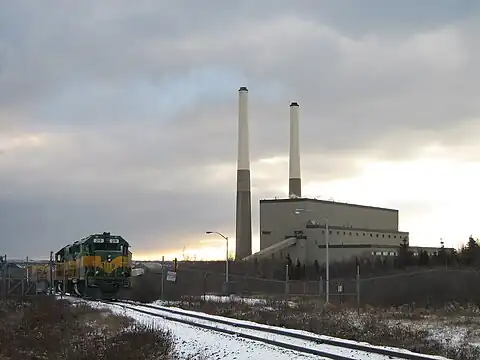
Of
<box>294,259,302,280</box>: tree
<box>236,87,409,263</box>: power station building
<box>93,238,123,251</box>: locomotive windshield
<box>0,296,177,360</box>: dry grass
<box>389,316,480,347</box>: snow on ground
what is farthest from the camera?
<box>236,87,409,263</box>: power station building

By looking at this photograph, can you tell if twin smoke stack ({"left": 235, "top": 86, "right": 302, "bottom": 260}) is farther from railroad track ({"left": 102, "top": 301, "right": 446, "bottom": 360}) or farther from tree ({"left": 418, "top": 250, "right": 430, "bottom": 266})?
railroad track ({"left": 102, "top": 301, "right": 446, "bottom": 360})

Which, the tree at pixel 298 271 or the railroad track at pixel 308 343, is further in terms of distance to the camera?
the tree at pixel 298 271

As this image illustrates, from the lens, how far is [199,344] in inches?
901

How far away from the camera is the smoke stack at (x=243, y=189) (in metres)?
104

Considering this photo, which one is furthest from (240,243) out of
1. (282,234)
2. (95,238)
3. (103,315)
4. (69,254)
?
(103,315)

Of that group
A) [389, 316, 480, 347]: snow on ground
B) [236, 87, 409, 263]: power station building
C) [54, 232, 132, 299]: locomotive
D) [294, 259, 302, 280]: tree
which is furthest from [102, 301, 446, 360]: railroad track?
[236, 87, 409, 263]: power station building

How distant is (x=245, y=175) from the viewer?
103562 mm

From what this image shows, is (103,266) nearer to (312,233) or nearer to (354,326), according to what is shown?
(354,326)

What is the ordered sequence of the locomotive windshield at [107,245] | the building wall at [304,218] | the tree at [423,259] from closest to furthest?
the locomotive windshield at [107,245] → the tree at [423,259] → the building wall at [304,218]

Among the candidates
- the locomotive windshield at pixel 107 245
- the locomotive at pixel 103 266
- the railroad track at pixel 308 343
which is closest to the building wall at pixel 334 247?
the locomotive at pixel 103 266

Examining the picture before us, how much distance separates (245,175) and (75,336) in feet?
259

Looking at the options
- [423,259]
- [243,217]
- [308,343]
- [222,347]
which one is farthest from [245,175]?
[222,347]

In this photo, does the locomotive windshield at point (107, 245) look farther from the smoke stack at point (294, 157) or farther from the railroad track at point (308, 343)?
the smoke stack at point (294, 157)

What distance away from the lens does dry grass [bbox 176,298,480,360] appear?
22109 millimetres
